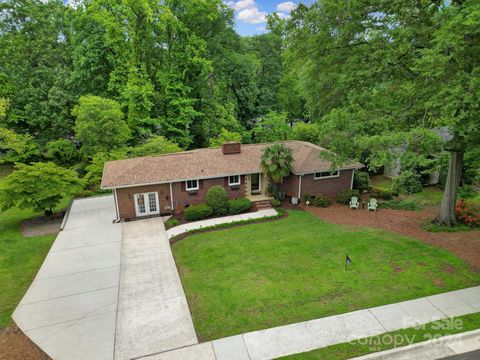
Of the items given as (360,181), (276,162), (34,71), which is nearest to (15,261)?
(276,162)

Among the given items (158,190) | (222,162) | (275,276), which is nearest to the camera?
(275,276)

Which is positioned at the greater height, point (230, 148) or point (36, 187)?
point (230, 148)

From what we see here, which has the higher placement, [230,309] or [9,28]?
[9,28]

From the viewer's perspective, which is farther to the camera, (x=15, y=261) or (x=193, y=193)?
(x=193, y=193)

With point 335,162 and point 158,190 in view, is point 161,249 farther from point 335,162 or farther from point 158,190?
point 335,162

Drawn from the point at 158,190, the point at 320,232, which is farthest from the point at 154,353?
the point at 158,190

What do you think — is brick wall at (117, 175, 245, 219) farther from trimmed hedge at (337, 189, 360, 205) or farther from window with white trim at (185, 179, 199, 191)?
trimmed hedge at (337, 189, 360, 205)

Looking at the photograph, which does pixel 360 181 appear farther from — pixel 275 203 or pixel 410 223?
pixel 275 203
